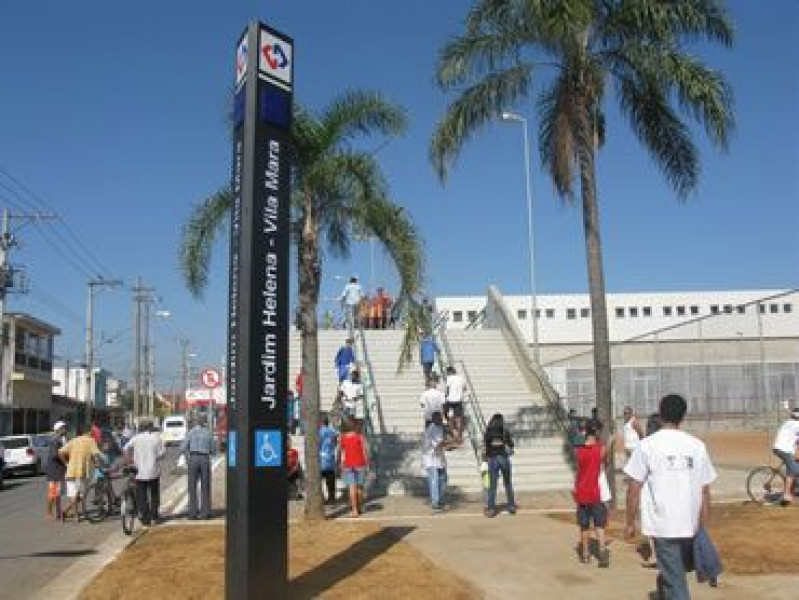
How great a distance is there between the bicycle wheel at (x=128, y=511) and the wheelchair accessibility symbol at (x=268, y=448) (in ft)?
23.0

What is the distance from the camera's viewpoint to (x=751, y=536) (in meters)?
12.3

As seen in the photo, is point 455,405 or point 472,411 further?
point 472,411

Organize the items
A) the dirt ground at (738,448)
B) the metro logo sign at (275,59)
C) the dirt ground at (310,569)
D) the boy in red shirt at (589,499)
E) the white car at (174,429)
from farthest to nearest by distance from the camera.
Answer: the white car at (174,429)
the dirt ground at (738,448)
the boy in red shirt at (589,499)
the dirt ground at (310,569)
the metro logo sign at (275,59)

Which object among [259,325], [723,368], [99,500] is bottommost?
[99,500]

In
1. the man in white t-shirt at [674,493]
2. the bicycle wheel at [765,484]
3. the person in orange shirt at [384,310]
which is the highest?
the person in orange shirt at [384,310]

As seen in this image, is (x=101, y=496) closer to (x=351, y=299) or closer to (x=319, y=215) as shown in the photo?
(x=319, y=215)

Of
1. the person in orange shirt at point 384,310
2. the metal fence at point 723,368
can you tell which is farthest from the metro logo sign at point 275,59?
the person in orange shirt at point 384,310

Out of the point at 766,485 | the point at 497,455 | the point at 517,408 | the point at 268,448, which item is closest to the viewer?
the point at 268,448

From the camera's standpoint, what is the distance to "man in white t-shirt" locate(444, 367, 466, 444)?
20.6m

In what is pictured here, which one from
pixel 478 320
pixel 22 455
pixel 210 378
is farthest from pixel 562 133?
pixel 22 455

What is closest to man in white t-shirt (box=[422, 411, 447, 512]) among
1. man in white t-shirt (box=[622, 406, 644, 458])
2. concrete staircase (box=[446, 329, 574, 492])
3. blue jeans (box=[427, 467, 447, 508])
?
blue jeans (box=[427, 467, 447, 508])

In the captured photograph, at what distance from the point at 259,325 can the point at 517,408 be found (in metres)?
15.8

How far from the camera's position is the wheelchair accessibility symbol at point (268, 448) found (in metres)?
8.59

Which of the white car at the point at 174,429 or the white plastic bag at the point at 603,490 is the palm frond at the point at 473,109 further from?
the white car at the point at 174,429
